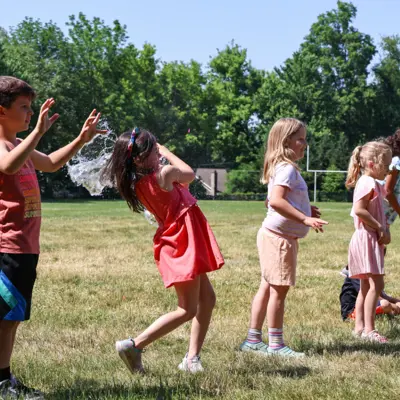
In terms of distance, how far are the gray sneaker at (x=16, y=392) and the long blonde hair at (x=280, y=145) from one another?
7.55 ft

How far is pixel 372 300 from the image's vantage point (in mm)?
5664

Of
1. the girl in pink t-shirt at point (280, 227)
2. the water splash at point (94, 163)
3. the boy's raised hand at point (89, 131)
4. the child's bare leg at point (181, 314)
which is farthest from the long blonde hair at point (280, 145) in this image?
the boy's raised hand at point (89, 131)

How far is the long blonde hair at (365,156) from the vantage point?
18.7 feet

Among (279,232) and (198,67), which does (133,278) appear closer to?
(279,232)

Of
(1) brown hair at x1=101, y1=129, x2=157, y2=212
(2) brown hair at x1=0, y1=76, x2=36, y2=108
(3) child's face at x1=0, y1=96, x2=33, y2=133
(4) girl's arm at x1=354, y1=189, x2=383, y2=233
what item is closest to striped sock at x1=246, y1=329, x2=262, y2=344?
(4) girl's arm at x1=354, y1=189, x2=383, y2=233

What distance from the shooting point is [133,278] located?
349 inches

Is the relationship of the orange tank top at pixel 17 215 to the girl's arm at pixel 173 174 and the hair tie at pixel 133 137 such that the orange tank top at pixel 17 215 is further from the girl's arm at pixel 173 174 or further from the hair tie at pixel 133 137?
the girl's arm at pixel 173 174

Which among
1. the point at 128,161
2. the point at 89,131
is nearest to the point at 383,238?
the point at 128,161

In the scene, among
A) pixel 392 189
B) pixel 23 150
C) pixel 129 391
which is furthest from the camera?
pixel 392 189

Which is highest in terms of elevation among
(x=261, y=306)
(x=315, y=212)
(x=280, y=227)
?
(x=315, y=212)

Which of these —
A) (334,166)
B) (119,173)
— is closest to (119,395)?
(119,173)

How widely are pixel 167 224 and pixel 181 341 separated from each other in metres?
1.53

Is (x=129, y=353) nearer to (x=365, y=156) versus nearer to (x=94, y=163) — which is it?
(x=94, y=163)

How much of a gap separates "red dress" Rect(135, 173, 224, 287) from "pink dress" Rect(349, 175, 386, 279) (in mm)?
1785
